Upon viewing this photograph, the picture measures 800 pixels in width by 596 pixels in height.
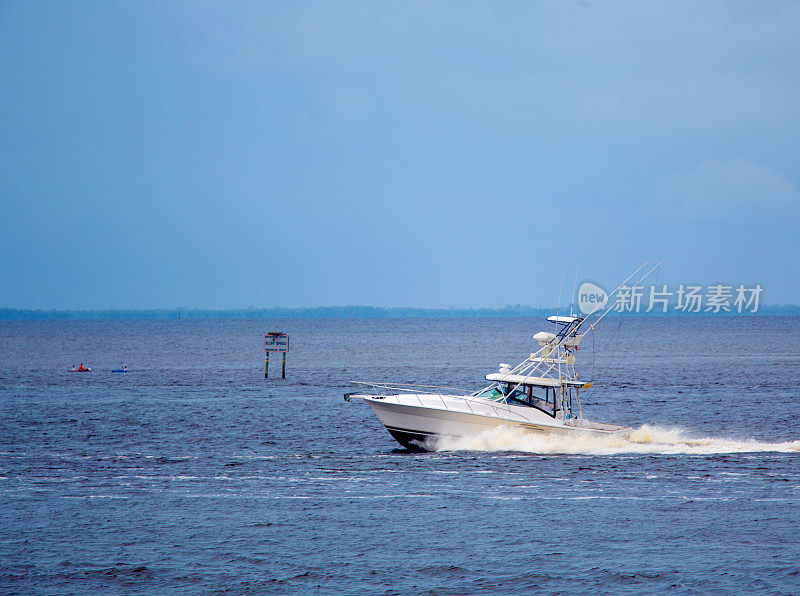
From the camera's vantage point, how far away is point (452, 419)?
3108 cm

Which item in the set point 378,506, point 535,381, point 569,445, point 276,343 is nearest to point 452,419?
point 535,381

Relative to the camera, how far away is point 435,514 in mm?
22953

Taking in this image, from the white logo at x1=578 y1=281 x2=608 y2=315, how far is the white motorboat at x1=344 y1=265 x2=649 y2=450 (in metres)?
0.56

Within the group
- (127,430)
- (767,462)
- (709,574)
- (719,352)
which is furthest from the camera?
(719,352)

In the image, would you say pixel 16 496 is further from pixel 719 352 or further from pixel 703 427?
pixel 719 352

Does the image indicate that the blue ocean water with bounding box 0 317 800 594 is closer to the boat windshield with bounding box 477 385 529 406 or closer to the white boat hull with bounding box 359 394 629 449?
the white boat hull with bounding box 359 394 629 449

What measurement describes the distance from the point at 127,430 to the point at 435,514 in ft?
69.5

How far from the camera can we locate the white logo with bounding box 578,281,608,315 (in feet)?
107

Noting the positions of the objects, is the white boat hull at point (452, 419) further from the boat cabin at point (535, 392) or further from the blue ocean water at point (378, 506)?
the blue ocean water at point (378, 506)

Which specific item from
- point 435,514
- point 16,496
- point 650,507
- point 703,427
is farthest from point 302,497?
point 703,427

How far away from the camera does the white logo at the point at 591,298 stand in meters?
32.8

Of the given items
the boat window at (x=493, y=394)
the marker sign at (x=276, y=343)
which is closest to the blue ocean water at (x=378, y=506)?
the boat window at (x=493, y=394)

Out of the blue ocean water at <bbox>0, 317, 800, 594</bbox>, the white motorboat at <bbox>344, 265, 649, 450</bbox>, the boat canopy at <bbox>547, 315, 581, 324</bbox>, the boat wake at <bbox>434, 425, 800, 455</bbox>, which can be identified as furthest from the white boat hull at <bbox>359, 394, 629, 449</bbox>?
the boat canopy at <bbox>547, 315, 581, 324</bbox>

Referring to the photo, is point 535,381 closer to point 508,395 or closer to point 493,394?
point 508,395
